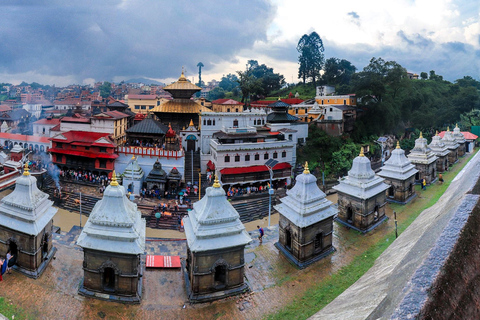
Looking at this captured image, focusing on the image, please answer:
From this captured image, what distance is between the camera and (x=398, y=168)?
21.6 m

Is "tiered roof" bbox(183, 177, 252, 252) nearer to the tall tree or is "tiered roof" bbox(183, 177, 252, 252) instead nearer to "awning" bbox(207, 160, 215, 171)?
"awning" bbox(207, 160, 215, 171)

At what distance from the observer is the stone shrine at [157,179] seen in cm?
2656

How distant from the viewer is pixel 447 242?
312cm

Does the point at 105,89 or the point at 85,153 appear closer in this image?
the point at 85,153

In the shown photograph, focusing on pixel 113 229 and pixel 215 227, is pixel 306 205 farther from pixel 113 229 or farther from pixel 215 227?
pixel 113 229

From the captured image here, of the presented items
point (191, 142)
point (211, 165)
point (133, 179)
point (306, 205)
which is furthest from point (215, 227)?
point (191, 142)

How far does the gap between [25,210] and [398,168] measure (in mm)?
20893

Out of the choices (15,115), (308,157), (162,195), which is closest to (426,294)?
(162,195)

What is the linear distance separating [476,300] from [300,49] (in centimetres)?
6811

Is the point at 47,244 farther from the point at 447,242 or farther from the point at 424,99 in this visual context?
the point at 424,99

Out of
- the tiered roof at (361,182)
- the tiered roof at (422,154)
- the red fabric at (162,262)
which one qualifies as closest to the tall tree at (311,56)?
the tiered roof at (422,154)

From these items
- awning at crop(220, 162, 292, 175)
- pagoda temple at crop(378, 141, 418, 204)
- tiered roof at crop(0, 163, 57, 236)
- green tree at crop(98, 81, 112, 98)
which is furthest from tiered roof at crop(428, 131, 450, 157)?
green tree at crop(98, 81, 112, 98)

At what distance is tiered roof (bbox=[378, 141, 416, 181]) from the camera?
21.2 m

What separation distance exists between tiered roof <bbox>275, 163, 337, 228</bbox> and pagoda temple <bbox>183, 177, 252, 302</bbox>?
10.2ft
